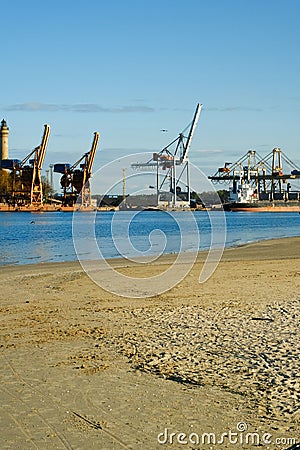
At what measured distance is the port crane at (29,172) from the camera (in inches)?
4306

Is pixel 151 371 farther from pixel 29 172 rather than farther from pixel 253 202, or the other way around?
pixel 253 202

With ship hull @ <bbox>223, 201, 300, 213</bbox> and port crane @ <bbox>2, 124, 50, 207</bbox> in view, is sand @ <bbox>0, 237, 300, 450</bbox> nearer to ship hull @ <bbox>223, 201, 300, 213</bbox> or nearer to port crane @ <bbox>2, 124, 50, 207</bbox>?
port crane @ <bbox>2, 124, 50, 207</bbox>

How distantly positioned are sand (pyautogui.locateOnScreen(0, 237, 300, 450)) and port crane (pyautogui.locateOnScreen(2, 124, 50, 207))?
3875 inches

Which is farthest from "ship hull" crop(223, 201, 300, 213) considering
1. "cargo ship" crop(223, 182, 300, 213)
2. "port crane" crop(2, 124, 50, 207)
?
"port crane" crop(2, 124, 50, 207)

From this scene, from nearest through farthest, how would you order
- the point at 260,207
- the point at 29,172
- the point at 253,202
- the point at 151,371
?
1. the point at 151,371
2. the point at 29,172
3. the point at 253,202
4. the point at 260,207

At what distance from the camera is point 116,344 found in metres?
8.19

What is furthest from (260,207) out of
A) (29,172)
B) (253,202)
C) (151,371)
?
(151,371)

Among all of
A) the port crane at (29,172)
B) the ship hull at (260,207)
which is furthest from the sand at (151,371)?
the ship hull at (260,207)

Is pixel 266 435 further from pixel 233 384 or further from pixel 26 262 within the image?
pixel 26 262

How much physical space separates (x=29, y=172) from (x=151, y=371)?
104871 mm

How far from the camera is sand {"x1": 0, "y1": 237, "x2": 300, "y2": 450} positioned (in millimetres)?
5066

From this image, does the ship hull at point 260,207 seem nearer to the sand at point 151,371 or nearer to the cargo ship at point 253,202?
the cargo ship at point 253,202

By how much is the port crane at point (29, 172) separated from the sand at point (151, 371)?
9841cm

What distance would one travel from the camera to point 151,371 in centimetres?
684
